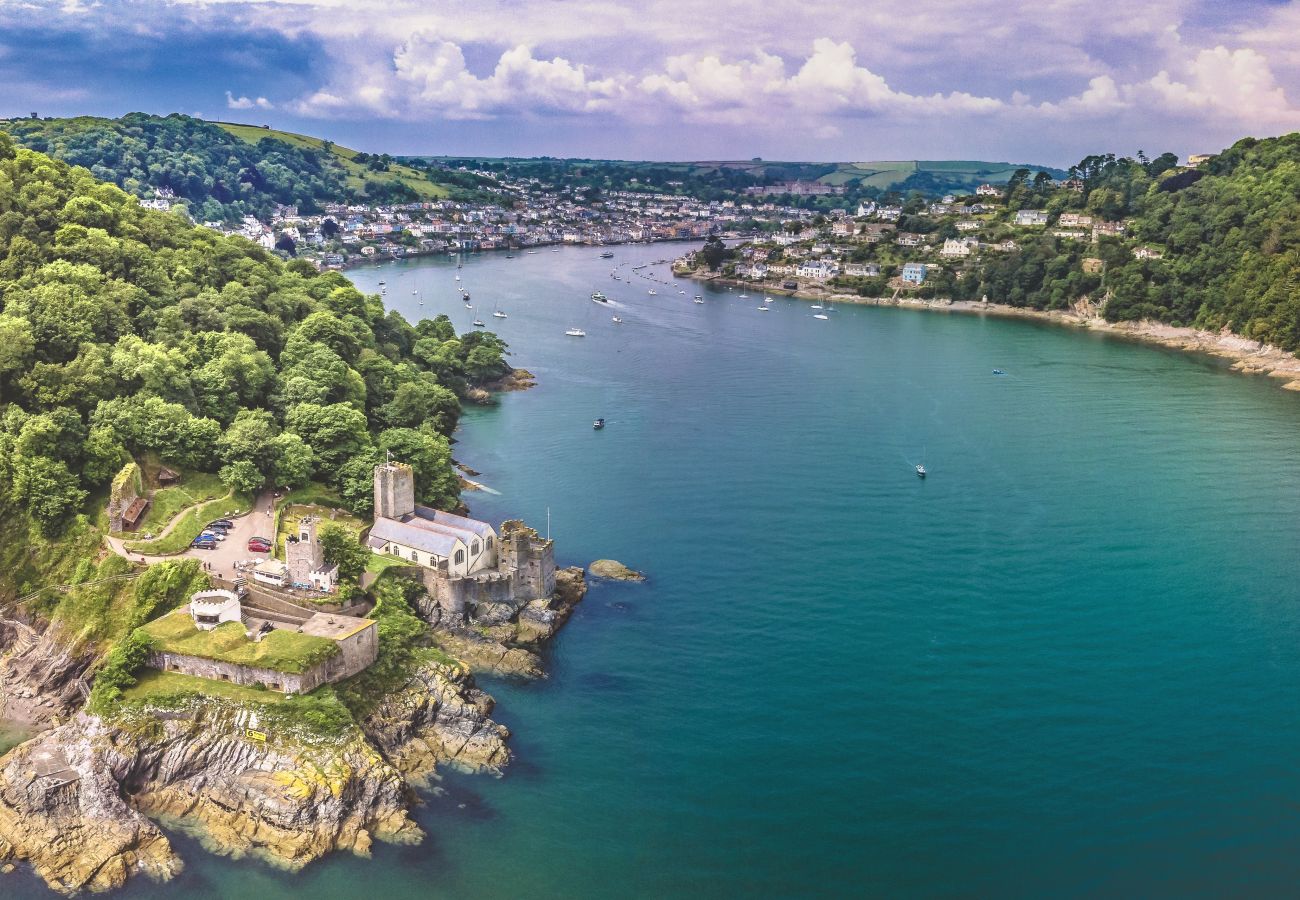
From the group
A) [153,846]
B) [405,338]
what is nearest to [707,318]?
[405,338]

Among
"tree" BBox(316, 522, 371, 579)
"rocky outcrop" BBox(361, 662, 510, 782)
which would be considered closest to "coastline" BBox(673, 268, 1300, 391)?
"rocky outcrop" BBox(361, 662, 510, 782)

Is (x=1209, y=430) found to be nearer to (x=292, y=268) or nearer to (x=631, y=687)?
(x=631, y=687)

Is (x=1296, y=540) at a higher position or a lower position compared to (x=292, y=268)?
lower

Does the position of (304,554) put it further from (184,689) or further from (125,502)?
(125,502)

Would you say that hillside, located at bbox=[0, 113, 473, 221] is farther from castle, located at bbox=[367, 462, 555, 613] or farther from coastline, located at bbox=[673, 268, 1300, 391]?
castle, located at bbox=[367, 462, 555, 613]

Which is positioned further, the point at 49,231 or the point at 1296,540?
the point at 49,231

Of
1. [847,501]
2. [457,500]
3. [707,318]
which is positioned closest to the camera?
[457,500]

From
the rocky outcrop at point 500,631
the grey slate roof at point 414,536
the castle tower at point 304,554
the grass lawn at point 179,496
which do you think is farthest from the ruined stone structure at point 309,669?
the grass lawn at point 179,496

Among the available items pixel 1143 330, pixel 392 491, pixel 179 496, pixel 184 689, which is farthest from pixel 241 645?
pixel 1143 330
